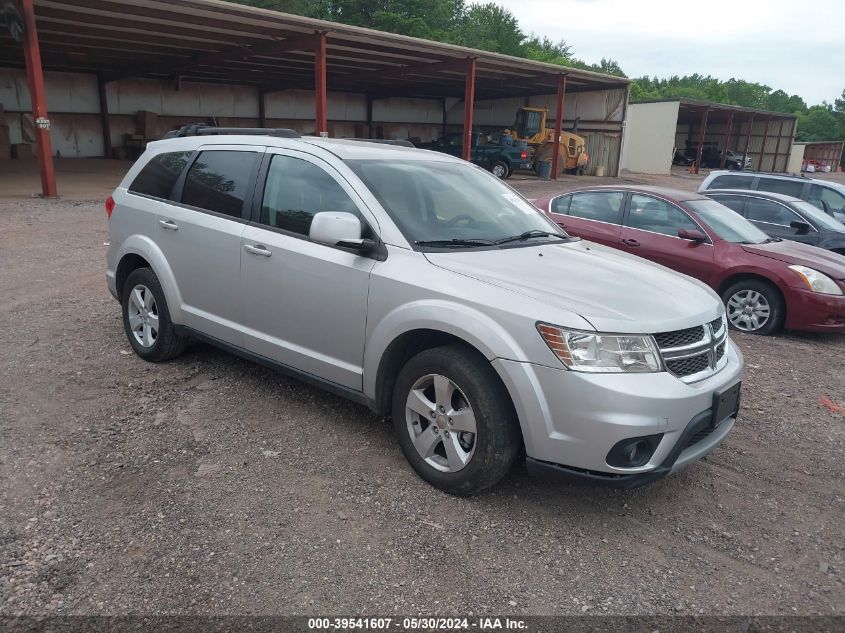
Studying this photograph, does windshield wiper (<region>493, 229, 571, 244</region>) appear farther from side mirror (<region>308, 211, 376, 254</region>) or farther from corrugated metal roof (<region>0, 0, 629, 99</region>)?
corrugated metal roof (<region>0, 0, 629, 99</region>)

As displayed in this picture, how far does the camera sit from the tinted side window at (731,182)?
453 inches

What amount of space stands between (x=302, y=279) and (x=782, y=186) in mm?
10371

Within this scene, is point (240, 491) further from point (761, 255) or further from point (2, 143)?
point (2, 143)

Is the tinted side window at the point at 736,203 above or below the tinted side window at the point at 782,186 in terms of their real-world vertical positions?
below

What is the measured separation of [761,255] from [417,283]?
520cm

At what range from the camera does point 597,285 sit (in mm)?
3381

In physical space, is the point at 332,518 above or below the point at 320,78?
below

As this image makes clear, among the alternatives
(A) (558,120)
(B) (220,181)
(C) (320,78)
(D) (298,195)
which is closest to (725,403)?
(D) (298,195)

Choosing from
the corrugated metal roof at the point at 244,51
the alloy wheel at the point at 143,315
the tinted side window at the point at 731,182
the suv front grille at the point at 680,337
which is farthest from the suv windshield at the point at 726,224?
the corrugated metal roof at the point at 244,51

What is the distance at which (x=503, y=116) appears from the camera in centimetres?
3403

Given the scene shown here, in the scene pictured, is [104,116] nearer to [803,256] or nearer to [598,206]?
[598,206]

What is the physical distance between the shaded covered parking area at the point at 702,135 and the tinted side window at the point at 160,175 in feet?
105

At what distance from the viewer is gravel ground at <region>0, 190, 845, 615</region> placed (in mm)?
2711

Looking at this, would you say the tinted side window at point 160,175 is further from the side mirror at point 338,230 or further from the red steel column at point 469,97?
the red steel column at point 469,97
